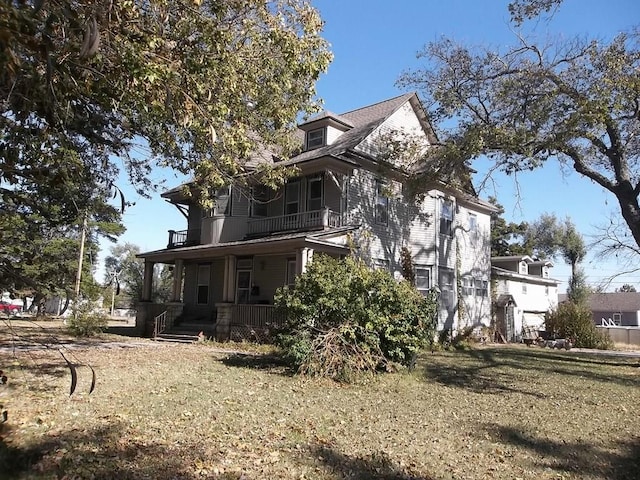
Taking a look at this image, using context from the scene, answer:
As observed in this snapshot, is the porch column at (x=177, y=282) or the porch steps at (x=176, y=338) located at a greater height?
the porch column at (x=177, y=282)

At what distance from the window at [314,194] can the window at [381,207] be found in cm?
254

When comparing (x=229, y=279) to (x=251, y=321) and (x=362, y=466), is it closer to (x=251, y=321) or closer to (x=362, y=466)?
(x=251, y=321)

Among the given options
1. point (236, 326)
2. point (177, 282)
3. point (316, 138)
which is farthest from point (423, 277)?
point (177, 282)

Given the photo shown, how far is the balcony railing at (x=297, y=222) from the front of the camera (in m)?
19.4

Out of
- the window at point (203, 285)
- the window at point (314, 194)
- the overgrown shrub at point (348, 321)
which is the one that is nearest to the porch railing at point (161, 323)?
the window at point (203, 285)

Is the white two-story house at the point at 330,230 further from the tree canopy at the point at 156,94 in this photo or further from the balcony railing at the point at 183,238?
the tree canopy at the point at 156,94

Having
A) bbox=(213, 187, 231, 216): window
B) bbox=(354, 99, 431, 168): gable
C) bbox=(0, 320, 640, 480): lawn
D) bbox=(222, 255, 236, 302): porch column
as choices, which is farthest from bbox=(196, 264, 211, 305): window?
bbox=(0, 320, 640, 480): lawn

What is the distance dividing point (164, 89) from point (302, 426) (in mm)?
4881

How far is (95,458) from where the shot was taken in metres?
5.31

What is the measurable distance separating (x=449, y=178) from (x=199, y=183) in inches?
456

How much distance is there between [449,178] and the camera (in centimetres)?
1984

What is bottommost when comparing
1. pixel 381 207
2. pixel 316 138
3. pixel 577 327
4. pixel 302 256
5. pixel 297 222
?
pixel 577 327

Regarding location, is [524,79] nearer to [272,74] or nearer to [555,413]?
[272,74]

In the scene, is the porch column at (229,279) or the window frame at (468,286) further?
the window frame at (468,286)
